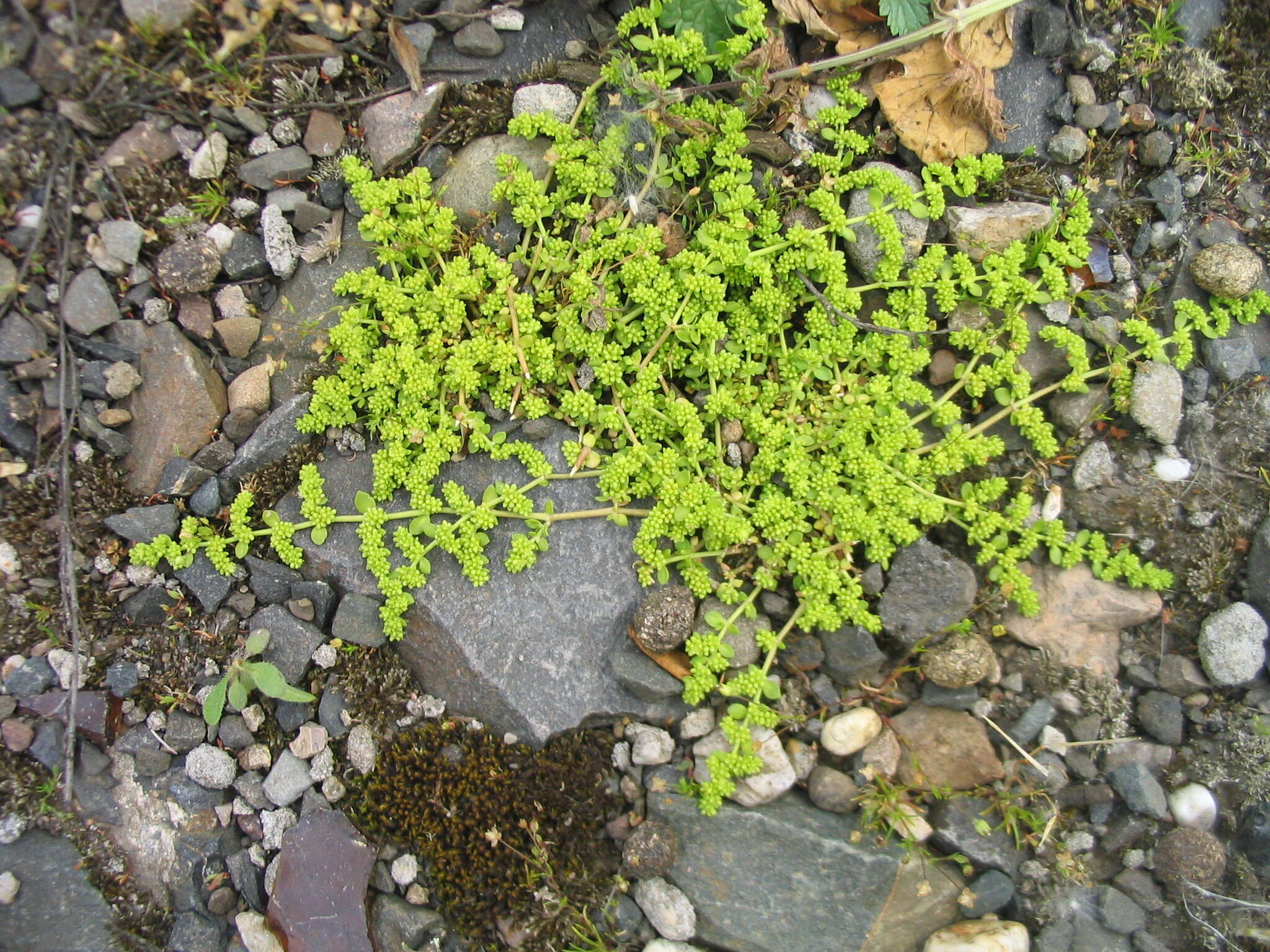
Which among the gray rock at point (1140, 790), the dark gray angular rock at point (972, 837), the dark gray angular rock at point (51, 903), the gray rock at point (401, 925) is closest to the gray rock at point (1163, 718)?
the gray rock at point (1140, 790)

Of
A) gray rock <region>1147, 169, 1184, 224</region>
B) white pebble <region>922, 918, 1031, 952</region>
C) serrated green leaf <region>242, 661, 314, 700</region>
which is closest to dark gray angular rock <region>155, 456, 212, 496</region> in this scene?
serrated green leaf <region>242, 661, 314, 700</region>

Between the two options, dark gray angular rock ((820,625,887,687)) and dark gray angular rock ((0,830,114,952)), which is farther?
dark gray angular rock ((820,625,887,687))

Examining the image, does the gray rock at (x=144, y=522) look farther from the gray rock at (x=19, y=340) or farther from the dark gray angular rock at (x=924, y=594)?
the dark gray angular rock at (x=924, y=594)

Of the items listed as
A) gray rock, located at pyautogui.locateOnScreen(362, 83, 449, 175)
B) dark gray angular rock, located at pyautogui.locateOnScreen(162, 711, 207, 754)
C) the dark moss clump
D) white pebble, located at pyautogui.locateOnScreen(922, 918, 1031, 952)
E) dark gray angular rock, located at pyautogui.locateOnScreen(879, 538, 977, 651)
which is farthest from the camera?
gray rock, located at pyautogui.locateOnScreen(362, 83, 449, 175)

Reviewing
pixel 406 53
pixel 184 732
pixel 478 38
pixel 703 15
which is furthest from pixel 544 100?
pixel 184 732

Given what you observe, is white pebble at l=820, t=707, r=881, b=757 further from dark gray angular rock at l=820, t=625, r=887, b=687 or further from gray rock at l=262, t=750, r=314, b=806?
gray rock at l=262, t=750, r=314, b=806

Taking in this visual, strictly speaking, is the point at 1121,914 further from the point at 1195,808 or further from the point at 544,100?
the point at 544,100

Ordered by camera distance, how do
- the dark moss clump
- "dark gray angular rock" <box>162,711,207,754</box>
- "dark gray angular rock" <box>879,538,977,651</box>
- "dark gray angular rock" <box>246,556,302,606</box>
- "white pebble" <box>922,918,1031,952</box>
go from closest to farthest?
"white pebble" <box>922,918,1031,952</box>
the dark moss clump
"dark gray angular rock" <box>879,538,977,651</box>
"dark gray angular rock" <box>162,711,207,754</box>
"dark gray angular rock" <box>246,556,302,606</box>
